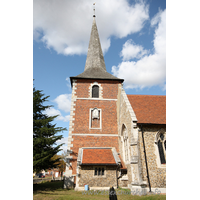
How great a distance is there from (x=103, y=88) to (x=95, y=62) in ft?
18.3

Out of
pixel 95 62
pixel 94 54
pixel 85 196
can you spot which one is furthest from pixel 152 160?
pixel 94 54

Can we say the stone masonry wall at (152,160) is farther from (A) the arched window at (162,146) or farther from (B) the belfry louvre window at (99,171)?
(B) the belfry louvre window at (99,171)

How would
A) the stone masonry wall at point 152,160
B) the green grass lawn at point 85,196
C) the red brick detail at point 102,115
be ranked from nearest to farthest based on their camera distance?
the green grass lawn at point 85,196
the stone masonry wall at point 152,160
the red brick detail at point 102,115

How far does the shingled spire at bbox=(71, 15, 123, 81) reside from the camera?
17.7 m

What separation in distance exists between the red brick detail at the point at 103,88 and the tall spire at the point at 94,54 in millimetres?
4084

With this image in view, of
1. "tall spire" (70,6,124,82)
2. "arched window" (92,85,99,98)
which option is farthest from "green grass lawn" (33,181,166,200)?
"tall spire" (70,6,124,82)

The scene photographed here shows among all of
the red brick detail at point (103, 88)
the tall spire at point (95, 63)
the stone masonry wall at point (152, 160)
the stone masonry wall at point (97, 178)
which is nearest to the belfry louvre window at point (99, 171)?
the stone masonry wall at point (97, 178)

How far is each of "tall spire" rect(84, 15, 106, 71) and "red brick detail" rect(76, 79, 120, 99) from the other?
4084 mm

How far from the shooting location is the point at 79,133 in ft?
47.6

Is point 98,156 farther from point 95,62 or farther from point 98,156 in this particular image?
point 95,62

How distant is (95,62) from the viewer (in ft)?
67.1

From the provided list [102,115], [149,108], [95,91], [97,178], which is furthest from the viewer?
[95,91]

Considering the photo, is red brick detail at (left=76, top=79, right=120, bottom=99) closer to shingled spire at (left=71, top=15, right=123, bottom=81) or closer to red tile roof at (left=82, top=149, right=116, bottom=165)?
shingled spire at (left=71, top=15, right=123, bottom=81)

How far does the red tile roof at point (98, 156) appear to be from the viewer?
11.8m
